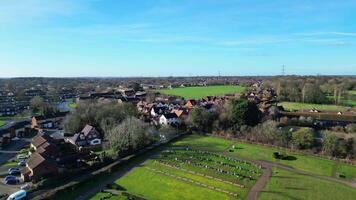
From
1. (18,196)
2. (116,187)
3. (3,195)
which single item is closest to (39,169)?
(3,195)

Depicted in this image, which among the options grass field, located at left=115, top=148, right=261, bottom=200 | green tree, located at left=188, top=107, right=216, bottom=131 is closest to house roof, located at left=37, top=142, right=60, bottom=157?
grass field, located at left=115, top=148, right=261, bottom=200

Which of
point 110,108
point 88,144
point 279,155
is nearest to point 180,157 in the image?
point 279,155

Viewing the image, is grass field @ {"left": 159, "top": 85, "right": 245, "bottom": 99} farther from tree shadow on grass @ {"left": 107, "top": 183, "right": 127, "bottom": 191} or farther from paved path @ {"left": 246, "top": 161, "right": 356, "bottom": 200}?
tree shadow on grass @ {"left": 107, "top": 183, "right": 127, "bottom": 191}

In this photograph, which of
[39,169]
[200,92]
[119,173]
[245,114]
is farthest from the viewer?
[200,92]

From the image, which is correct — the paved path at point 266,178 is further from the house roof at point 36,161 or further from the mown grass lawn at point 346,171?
the house roof at point 36,161

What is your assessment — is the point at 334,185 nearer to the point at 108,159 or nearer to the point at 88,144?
the point at 108,159

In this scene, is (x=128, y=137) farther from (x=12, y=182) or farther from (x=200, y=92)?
(x=200, y=92)
